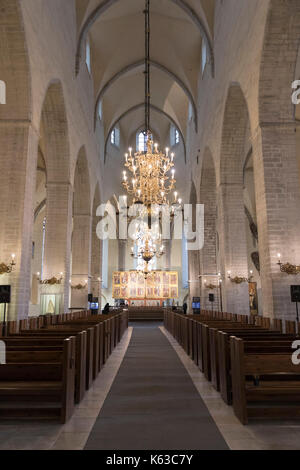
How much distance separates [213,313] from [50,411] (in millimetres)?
11549

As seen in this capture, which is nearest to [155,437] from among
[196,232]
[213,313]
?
[213,313]

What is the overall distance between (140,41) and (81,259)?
44.3 feet

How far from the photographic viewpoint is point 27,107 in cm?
989

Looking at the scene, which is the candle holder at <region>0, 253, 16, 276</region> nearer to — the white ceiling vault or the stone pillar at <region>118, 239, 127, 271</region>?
the white ceiling vault

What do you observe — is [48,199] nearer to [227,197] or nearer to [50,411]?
[227,197]

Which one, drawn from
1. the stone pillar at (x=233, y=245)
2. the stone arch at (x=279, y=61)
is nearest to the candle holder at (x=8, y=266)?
the stone arch at (x=279, y=61)

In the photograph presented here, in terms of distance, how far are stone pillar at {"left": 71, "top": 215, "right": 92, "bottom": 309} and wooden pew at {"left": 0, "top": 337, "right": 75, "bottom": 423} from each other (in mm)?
15181

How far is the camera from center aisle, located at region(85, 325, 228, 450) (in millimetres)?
3057

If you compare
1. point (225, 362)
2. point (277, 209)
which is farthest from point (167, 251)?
point (225, 362)

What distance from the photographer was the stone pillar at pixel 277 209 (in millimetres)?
9000

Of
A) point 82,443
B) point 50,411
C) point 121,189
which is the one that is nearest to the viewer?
point 82,443

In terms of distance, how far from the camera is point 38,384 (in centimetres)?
384

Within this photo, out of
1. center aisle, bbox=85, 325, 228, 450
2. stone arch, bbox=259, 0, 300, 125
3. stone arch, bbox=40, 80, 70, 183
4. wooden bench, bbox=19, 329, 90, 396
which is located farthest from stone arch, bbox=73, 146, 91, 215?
wooden bench, bbox=19, 329, 90, 396

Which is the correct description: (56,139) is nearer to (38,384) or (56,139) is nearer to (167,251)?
(38,384)
